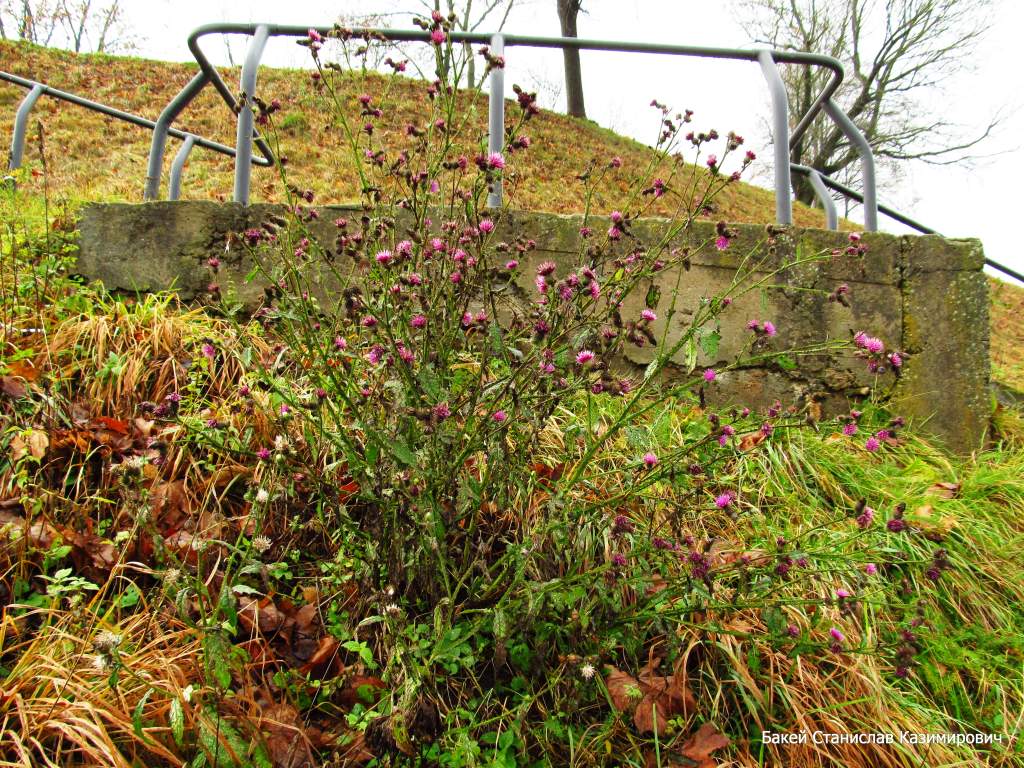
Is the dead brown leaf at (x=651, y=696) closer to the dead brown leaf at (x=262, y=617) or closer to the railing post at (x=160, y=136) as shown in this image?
the dead brown leaf at (x=262, y=617)

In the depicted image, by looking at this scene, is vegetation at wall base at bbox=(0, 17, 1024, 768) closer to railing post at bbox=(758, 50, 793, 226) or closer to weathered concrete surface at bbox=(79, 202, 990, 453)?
weathered concrete surface at bbox=(79, 202, 990, 453)

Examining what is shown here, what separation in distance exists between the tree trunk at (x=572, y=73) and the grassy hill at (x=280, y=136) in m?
0.49

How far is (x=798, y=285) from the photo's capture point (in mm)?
2885

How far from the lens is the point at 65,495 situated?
1944 mm

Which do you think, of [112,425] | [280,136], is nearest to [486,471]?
[112,425]

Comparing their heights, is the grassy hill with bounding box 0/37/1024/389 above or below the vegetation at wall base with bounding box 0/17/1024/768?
Answer: above

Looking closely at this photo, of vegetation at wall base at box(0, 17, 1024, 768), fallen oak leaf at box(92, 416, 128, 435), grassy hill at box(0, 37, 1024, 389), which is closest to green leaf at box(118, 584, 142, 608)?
vegetation at wall base at box(0, 17, 1024, 768)

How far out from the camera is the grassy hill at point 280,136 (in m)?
7.95

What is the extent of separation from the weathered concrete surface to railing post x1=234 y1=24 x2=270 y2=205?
12cm

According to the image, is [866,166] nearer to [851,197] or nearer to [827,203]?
[827,203]

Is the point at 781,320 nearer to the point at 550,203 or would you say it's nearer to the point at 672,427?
the point at 672,427

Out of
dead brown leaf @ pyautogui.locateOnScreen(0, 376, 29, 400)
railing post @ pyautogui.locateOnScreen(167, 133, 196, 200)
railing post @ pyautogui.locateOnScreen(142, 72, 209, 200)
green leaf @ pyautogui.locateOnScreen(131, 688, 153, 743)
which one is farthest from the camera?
railing post @ pyautogui.locateOnScreen(167, 133, 196, 200)

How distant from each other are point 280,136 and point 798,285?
8395 mm

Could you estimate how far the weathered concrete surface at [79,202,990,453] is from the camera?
110 inches
